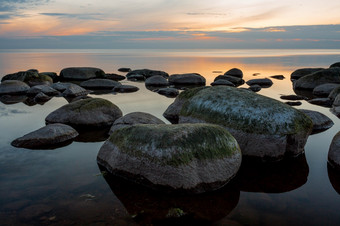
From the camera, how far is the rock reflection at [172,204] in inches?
233

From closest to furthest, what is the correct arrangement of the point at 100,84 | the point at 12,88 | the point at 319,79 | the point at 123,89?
the point at 12,88 → the point at 123,89 → the point at 100,84 → the point at 319,79

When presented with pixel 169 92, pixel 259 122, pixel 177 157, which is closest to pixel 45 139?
pixel 177 157

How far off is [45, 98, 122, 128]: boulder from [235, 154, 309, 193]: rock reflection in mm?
6200

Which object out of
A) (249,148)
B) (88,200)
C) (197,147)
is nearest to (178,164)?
(197,147)

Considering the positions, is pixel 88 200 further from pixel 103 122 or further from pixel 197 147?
pixel 103 122

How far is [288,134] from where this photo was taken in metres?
8.66

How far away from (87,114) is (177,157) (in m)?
6.66

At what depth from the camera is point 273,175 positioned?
804 centimetres

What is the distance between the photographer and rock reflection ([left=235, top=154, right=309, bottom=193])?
7.43 m

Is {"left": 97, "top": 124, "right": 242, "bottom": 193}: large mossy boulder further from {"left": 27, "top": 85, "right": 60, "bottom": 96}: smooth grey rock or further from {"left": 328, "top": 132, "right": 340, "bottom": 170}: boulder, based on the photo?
{"left": 27, "top": 85, "right": 60, "bottom": 96}: smooth grey rock

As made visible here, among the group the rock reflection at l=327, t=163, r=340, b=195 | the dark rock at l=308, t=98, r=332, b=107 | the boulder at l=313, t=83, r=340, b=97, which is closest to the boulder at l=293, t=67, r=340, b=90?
the boulder at l=313, t=83, r=340, b=97

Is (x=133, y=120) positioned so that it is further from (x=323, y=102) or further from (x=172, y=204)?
(x=323, y=102)

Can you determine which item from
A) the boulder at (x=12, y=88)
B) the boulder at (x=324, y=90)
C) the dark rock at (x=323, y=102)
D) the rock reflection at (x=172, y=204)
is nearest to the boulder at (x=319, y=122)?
the dark rock at (x=323, y=102)

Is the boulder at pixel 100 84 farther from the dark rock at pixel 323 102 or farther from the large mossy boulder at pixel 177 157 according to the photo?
the large mossy boulder at pixel 177 157
